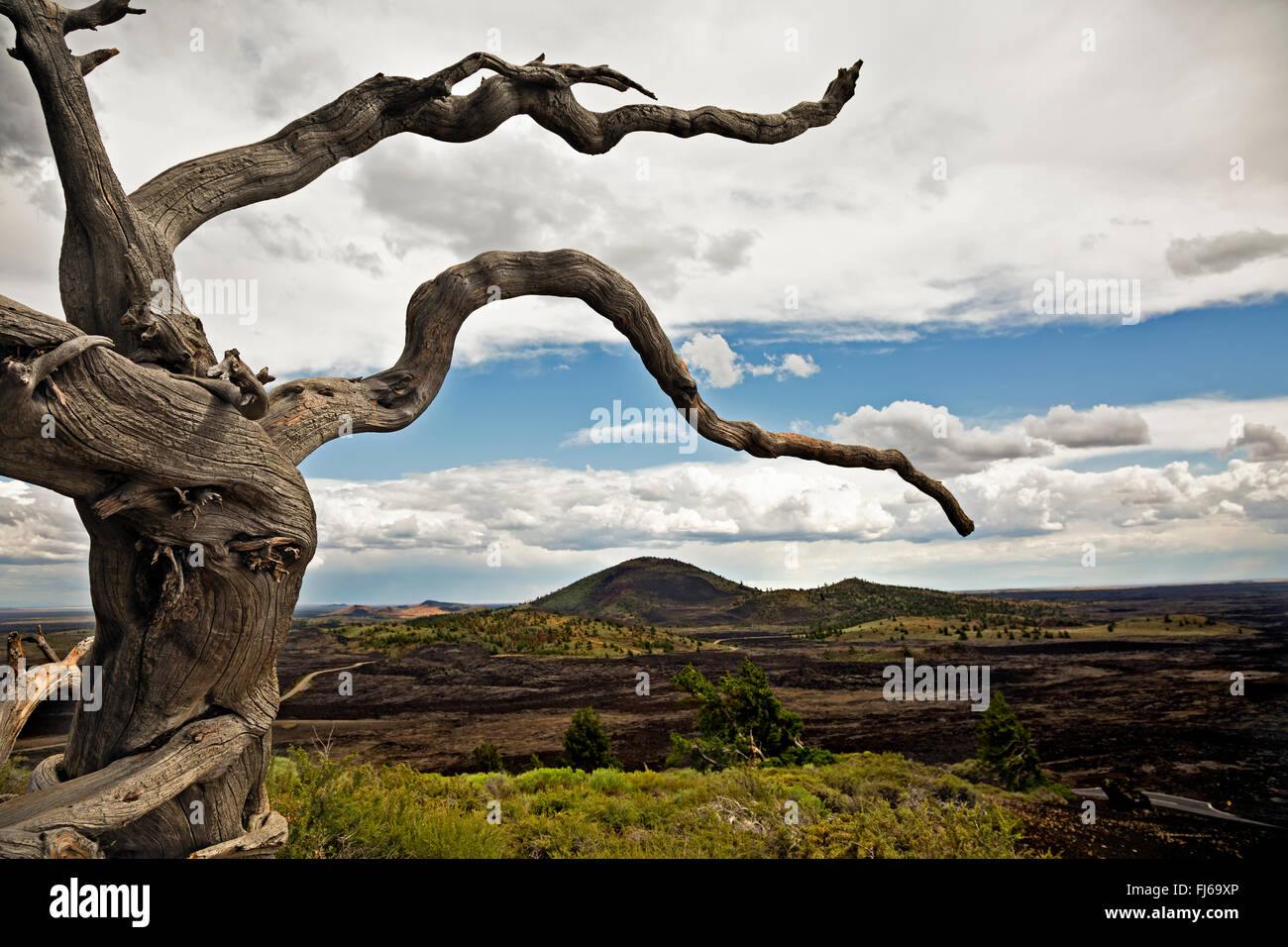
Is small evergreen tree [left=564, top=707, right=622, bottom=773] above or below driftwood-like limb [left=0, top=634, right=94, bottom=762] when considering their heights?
below

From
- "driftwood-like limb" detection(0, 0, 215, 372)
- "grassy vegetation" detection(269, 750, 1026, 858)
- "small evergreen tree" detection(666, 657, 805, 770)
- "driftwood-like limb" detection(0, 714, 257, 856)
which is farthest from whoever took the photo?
"small evergreen tree" detection(666, 657, 805, 770)

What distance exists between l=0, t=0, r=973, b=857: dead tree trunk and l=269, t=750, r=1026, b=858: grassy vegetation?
1.27 meters

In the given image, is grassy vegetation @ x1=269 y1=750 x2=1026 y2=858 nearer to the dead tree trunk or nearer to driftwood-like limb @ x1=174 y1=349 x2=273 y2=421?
the dead tree trunk

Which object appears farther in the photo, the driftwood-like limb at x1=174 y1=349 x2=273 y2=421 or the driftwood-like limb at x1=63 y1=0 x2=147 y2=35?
the driftwood-like limb at x1=63 y1=0 x2=147 y2=35

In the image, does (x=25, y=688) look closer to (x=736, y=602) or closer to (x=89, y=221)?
(x=89, y=221)

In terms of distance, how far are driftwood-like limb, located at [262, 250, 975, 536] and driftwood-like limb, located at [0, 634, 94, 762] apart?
352 cm

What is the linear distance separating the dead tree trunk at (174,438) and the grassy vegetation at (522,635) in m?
→ 27.4

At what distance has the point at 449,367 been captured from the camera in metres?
4.31

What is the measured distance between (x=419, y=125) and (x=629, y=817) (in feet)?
23.9

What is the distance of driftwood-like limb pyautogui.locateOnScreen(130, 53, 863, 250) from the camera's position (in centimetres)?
378

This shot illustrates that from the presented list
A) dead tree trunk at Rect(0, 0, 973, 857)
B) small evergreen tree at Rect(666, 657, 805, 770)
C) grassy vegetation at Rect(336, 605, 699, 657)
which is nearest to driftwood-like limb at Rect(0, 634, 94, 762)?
dead tree trunk at Rect(0, 0, 973, 857)

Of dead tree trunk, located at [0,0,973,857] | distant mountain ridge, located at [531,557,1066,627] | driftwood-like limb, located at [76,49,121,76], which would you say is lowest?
distant mountain ridge, located at [531,557,1066,627]

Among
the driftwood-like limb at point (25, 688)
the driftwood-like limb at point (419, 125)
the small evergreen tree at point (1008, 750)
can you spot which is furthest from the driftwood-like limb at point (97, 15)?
the small evergreen tree at point (1008, 750)

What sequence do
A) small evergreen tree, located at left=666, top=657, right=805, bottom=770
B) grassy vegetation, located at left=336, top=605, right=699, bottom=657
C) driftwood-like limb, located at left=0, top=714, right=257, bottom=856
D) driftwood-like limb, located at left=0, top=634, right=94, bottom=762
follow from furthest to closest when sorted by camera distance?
1. grassy vegetation, located at left=336, top=605, right=699, bottom=657
2. small evergreen tree, located at left=666, top=657, right=805, bottom=770
3. driftwood-like limb, located at left=0, top=634, right=94, bottom=762
4. driftwood-like limb, located at left=0, top=714, right=257, bottom=856
